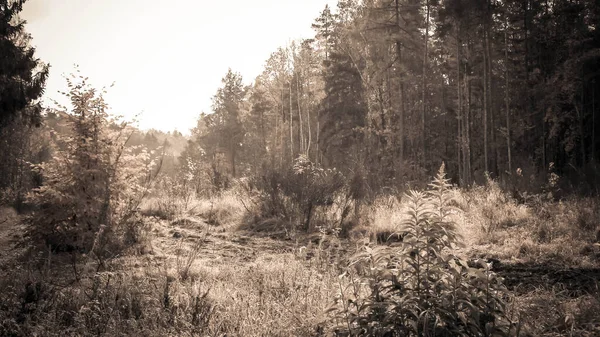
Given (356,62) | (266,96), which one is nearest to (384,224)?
(356,62)

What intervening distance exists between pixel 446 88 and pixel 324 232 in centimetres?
2835

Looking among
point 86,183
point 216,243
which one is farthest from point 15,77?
point 216,243

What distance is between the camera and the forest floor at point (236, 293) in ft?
10.7

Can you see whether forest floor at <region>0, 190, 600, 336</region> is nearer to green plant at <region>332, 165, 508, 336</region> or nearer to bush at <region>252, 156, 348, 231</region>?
green plant at <region>332, 165, 508, 336</region>

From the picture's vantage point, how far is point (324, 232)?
5.52 meters

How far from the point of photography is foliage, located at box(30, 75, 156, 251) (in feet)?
21.4

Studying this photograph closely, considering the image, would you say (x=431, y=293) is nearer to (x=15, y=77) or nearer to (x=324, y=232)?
(x=324, y=232)

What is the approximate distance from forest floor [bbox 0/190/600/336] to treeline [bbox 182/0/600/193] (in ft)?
20.5

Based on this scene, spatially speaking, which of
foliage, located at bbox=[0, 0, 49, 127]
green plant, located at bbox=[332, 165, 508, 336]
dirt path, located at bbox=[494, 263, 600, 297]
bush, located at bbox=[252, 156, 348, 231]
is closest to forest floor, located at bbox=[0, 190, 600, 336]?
dirt path, located at bbox=[494, 263, 600, 297]

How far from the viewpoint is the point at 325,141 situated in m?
28.8

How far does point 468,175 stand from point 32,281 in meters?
18.1

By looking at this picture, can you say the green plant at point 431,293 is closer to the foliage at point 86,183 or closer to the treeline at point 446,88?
the foliage at point 86,183

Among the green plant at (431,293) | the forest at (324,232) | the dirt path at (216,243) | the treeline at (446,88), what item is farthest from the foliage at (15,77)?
the green plant at (431,293)

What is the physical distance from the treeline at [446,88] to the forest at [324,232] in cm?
22
